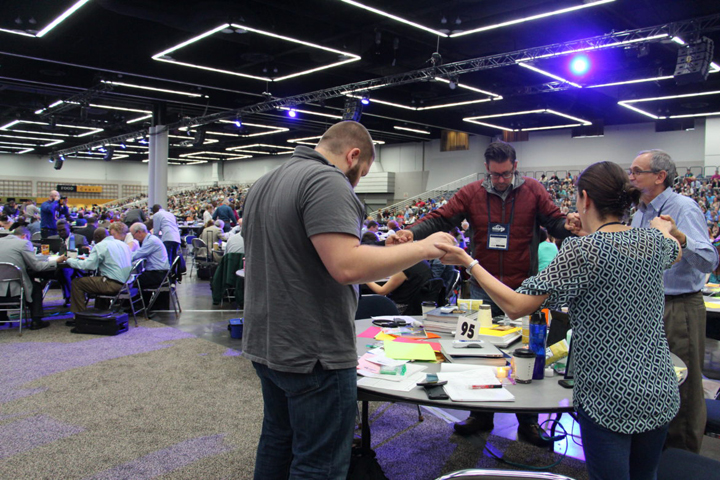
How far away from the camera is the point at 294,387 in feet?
4.49

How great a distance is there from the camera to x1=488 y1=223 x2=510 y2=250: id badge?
304 centimetres

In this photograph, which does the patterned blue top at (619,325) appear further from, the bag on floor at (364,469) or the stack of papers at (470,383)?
the bag on floor at (364,469)

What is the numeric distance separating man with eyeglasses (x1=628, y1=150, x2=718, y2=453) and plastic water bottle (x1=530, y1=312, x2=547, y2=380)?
926mm

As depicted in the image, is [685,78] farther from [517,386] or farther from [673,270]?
[517,386]

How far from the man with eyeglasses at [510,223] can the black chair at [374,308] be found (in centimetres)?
51

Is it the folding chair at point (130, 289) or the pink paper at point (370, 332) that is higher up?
the pink paper at point (370, 332)

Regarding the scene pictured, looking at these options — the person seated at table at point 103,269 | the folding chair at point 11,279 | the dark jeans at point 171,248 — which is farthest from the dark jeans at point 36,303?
the dark jeans at point 171,248

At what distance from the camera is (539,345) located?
74.0 inches

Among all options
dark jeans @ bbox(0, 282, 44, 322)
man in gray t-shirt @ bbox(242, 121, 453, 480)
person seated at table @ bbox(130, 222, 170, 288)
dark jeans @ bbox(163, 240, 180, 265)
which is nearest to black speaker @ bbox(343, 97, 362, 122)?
dark jeans @ bbox(163, 240, 180, 265)

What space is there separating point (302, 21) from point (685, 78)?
21.9 ft

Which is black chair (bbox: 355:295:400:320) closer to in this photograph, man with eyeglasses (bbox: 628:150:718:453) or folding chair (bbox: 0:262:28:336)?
man with eyeglasses (bbox: 628:150:718:453)

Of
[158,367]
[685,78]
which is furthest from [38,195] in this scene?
[685,78]

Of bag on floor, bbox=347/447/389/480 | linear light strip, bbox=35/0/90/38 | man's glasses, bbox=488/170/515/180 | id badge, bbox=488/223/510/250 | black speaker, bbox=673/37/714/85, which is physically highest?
linear light strip, bbox=35/0/90/38

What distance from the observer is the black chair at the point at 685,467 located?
153 cm
